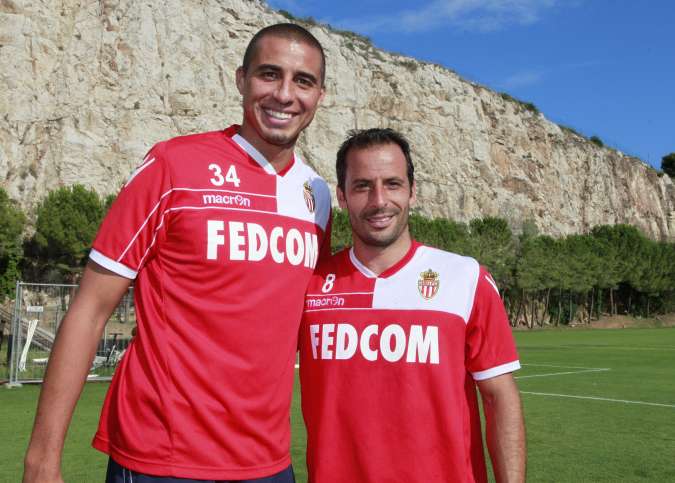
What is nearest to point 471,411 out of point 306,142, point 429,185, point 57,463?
point 57,463

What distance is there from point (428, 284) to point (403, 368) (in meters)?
0.39

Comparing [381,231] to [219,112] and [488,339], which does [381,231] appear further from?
[219,112]

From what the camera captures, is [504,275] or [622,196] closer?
[504,275]

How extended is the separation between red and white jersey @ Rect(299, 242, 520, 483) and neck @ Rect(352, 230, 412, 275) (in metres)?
0.04

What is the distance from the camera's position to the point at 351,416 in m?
2.95

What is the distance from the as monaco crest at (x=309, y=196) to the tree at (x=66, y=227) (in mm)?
41713

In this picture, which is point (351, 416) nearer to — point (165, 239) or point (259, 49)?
point (165, 239)

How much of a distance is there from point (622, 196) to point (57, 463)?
8842 centimetres

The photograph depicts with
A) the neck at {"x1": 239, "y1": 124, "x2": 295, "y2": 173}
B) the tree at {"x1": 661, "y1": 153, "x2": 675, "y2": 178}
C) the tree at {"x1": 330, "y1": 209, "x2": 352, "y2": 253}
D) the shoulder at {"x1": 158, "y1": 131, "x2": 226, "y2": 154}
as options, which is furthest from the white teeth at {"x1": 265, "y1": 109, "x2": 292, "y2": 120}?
the tree at {"x1": 661, "y1": 153, "x2": 675, "y2": 178}

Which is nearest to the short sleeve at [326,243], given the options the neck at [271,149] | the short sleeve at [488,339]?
the neck at [271,149]

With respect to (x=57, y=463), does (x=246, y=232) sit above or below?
above

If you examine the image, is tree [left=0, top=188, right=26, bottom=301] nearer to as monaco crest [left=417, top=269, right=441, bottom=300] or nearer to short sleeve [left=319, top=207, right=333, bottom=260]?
short sleeve [left=319, top=207, right=333, bottom=260]

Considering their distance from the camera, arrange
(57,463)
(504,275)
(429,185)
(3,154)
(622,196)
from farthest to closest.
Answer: (622,196), (429,185), (504,275), (3,154), (57,463)

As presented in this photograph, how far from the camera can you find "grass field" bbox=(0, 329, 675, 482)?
6.94 metres
